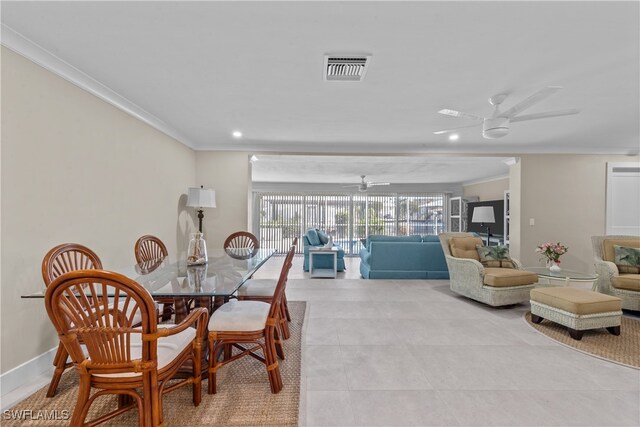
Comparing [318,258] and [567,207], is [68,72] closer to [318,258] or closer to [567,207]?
[318,258]

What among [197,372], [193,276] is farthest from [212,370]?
[193,276]

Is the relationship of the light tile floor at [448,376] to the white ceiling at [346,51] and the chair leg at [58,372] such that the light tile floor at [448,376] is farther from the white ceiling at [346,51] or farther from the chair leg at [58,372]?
the white ceiling at [346,51]

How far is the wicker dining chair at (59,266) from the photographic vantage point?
189cm

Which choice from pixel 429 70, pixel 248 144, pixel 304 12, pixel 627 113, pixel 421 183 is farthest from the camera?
pixel 421 183

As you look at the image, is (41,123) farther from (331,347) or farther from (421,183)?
(421,183)

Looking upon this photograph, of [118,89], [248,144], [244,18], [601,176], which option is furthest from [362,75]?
→ [601,176]

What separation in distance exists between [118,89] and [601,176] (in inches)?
271

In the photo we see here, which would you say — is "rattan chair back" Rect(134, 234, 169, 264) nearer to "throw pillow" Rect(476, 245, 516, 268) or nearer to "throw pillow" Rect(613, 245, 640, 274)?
"throw pillow" Rect(476, 245, 516, 268)

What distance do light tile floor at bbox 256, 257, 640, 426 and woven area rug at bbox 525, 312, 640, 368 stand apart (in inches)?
5.3

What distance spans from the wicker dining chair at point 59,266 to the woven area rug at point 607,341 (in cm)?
390

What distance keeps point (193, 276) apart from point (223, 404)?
84cm

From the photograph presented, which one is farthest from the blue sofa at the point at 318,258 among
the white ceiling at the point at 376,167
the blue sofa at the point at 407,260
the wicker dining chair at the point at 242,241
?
the wicker dining chair at the point at 242,241

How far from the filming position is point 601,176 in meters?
4.96

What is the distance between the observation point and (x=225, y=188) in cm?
497
